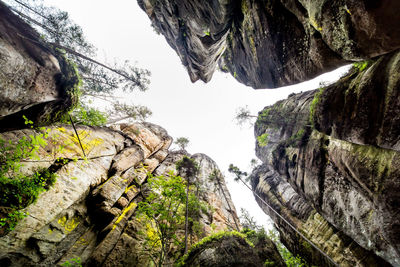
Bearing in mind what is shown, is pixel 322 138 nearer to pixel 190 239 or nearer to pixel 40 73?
pixel 190 239

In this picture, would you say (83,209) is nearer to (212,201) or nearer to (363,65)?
(212,201)

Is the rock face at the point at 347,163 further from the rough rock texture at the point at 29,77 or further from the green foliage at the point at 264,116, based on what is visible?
the rough rock texture at the point at 29,77

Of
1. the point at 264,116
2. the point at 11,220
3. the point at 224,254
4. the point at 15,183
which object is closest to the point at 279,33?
the point at 264,116

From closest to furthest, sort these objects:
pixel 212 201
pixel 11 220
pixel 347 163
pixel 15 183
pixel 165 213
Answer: pixel 11 220, pixel 15 183, pixel 347 163, pixel 165 213, pixel 212 201

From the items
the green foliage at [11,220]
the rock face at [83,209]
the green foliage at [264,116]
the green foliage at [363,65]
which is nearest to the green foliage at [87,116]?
the rock face at [83,209]

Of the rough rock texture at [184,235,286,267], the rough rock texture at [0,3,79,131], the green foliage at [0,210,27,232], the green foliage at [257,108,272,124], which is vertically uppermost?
the green foliage at [257,108,272,124]

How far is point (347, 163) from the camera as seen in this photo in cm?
700

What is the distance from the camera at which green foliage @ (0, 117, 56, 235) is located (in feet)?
18.7

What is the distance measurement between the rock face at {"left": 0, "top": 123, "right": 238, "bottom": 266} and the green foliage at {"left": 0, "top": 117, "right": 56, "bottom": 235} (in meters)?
0.62

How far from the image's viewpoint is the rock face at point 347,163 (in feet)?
15.7

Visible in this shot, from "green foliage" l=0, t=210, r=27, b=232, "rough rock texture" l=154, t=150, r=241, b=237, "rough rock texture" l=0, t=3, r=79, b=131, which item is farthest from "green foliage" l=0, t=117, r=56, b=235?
"rough rock texture" l=154, t=150, r=241, b=237

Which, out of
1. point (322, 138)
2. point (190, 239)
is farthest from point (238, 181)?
point (322, 138)

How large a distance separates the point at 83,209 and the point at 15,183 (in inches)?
176

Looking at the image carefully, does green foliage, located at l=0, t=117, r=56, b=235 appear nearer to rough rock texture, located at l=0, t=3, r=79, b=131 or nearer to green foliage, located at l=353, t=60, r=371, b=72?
rough rock texture, located at l=0, t=3, r=79, b=131
